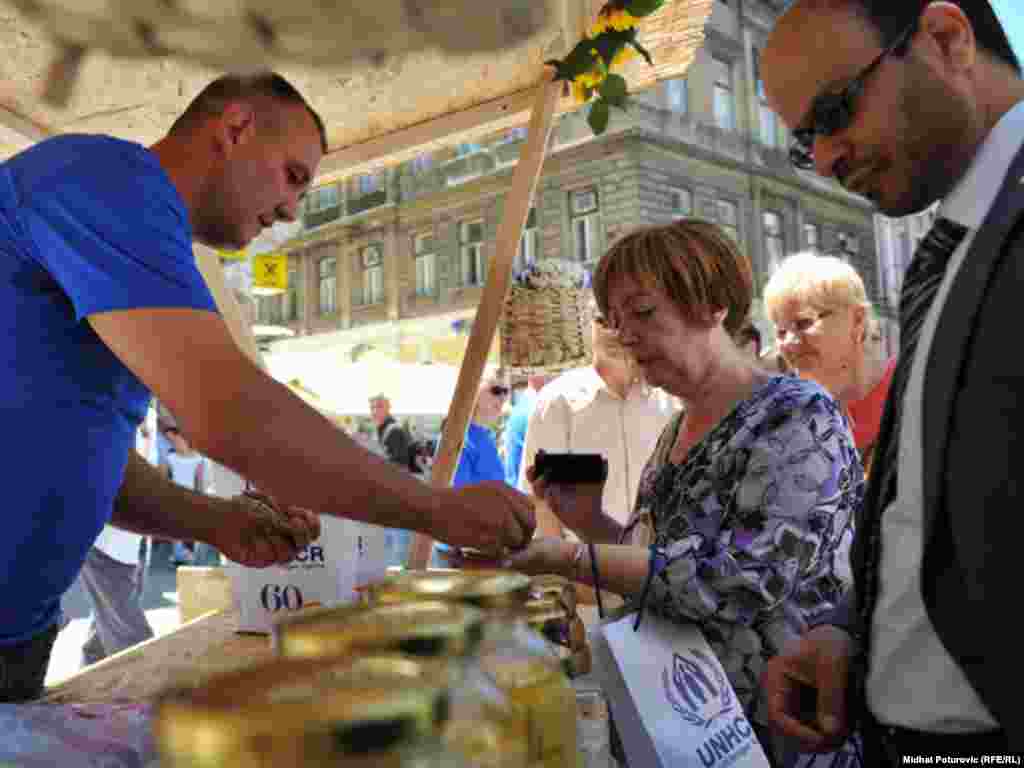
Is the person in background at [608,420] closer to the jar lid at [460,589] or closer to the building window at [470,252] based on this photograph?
the jar lid at [460,589]

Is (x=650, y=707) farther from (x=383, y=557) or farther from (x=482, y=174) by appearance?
(x=482, y=174)

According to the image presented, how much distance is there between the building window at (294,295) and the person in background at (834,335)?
25066 millimetres

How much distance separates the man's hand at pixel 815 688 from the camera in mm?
1071

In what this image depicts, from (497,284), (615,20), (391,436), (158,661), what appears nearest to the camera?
(158,661)

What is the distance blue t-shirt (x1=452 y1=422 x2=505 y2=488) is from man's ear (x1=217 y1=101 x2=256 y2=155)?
8.89ft

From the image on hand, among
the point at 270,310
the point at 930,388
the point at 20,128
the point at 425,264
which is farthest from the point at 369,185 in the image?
the point at 930,388

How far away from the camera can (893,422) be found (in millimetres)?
1009

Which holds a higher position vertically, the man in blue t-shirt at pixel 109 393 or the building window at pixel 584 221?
the building window at pixel 584 221

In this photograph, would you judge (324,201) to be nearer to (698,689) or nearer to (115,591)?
(115,591)

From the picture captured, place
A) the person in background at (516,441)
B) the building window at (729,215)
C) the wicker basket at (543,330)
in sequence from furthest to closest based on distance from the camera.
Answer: the building window at (729,215) < the person in background at (516,441) < the wicker basket at (543,330)

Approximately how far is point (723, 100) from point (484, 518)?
Answer: 21.6 meters

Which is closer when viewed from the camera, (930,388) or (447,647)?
(447,647)

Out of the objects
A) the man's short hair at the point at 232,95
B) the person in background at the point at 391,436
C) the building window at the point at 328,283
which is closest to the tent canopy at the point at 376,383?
the person in background at the point at 391,436

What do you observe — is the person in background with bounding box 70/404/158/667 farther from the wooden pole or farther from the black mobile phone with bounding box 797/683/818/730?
the black mobile phone with bounding box 797/683/818/730
